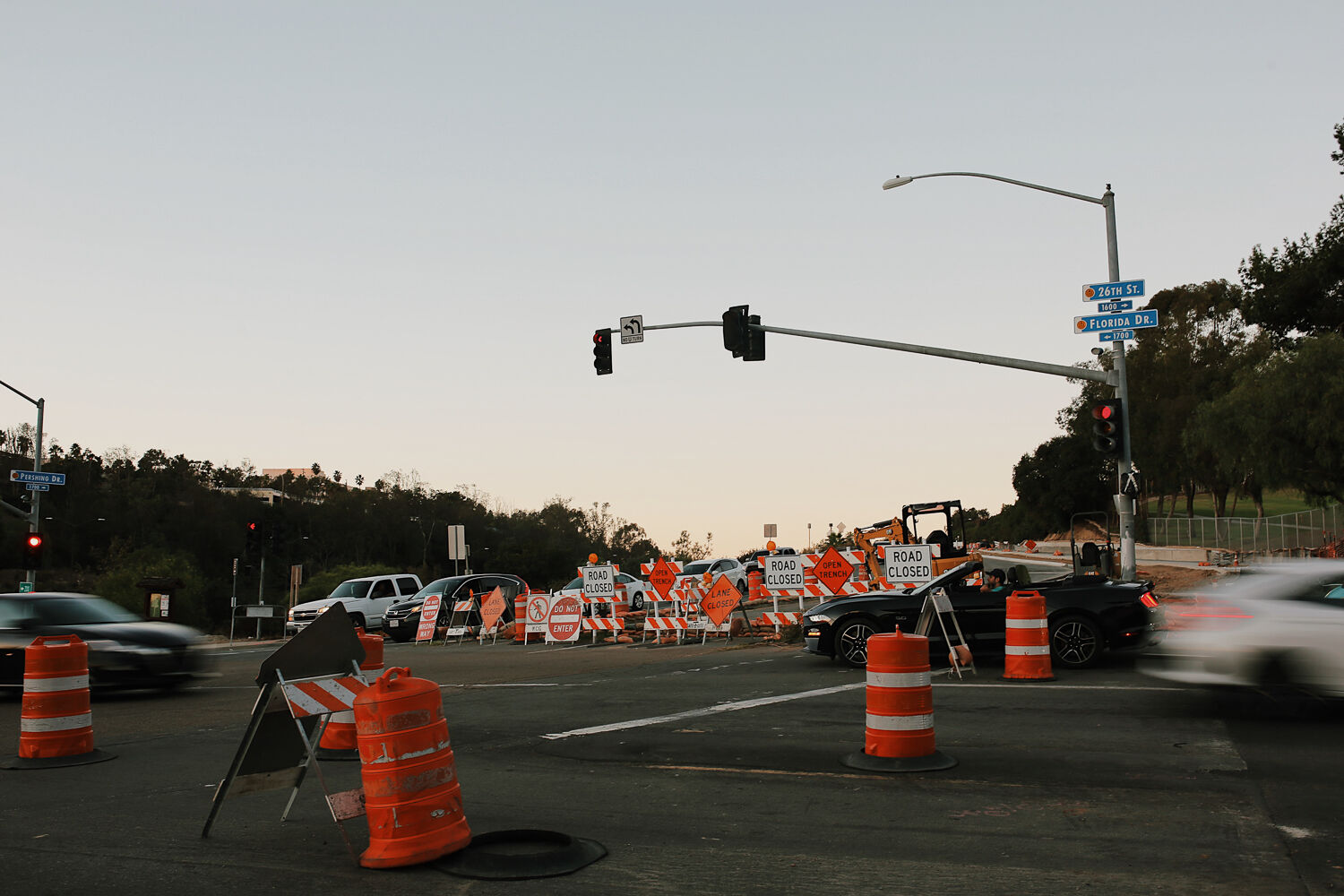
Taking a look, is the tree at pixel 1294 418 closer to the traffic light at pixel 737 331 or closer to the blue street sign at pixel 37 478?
the traffic light at pixel 737 331

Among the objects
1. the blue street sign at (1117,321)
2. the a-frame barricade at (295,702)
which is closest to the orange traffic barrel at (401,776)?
the a-frame barricade at (295,702)

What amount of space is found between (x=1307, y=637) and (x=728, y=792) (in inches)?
209

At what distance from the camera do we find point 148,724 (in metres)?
11.8

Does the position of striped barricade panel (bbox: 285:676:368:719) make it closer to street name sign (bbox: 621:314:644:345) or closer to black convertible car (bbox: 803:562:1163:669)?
black convertible car (bbox: 803:562:1163:669)

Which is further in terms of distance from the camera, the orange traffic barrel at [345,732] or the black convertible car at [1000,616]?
the black convertible car at [1000,616]

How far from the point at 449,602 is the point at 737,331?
1283 cm

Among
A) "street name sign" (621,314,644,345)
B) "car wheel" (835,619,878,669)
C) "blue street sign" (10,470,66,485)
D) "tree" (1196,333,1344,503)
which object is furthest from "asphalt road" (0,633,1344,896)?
"tree" (1196,333,1344,503)

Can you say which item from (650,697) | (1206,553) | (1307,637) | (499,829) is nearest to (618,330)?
(650,697)

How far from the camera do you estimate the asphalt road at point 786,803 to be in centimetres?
537

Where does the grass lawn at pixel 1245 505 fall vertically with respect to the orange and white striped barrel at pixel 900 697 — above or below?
above

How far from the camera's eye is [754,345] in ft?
78.6

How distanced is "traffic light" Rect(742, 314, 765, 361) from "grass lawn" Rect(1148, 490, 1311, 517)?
270ft

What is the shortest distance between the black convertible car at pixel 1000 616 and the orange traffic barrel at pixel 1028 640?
0.98m

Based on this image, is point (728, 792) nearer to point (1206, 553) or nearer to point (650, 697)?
point (650, 697)
